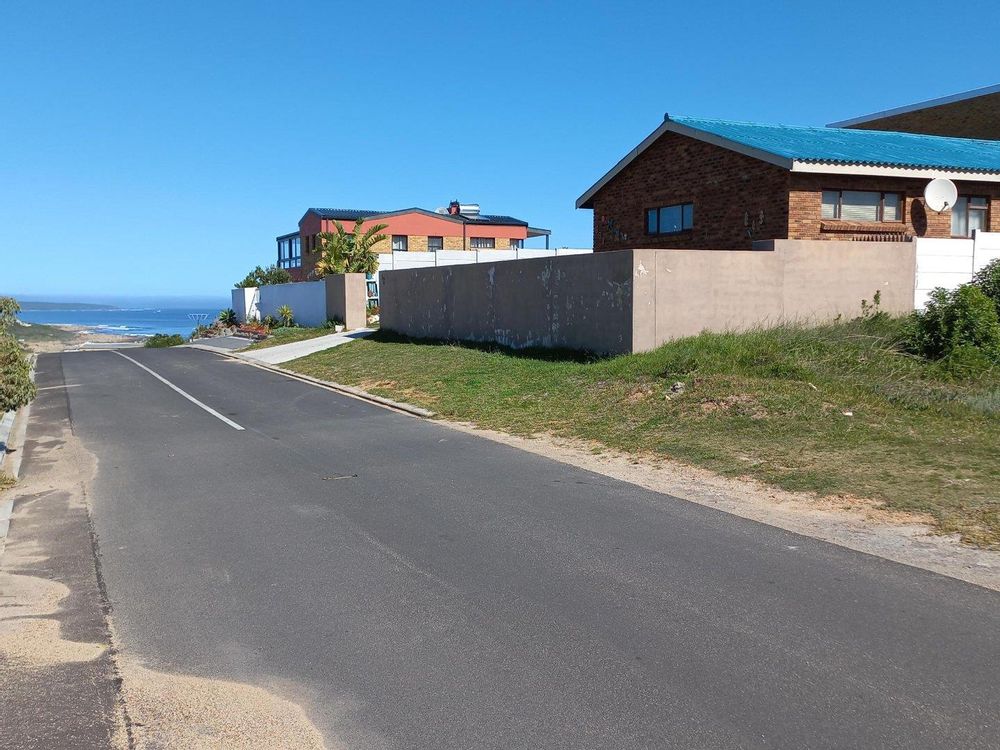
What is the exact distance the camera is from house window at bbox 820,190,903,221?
20.2 m

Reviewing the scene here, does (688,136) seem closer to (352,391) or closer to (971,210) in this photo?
(971,210)

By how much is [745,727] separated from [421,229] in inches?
2019

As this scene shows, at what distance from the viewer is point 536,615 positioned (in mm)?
5703

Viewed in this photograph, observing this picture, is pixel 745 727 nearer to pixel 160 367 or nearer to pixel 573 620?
pixel 573 620

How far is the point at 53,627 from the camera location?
5754 mm

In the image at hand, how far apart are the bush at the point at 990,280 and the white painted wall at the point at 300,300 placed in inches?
1050

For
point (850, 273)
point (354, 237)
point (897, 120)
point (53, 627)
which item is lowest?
point (53, 627)

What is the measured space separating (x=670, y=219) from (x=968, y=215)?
748 cm

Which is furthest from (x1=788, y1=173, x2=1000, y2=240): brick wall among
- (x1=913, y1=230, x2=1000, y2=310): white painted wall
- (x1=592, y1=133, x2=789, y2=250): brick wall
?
(x1=913, y1=230, x2=1000, y2=310): white painted wall

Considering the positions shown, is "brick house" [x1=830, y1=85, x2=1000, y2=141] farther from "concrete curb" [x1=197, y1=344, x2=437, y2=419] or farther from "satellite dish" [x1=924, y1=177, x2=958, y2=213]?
"concrete curb" [x1=197, y1=344, x2=437, y2=419]

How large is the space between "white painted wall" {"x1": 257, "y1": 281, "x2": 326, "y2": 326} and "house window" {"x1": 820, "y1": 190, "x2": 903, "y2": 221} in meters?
23.5

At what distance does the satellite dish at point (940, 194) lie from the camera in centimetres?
2023

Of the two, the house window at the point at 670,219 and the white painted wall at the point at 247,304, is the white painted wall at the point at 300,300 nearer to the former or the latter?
the white painted wall at the point at 247,304

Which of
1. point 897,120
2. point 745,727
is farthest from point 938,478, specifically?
point 897,120
